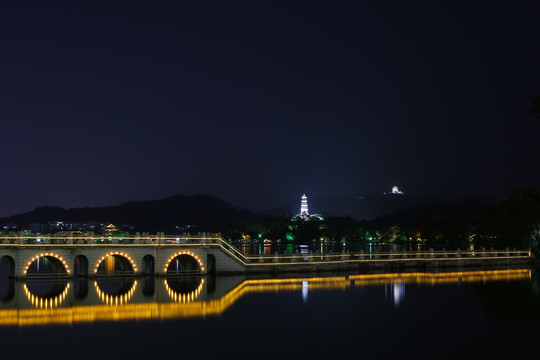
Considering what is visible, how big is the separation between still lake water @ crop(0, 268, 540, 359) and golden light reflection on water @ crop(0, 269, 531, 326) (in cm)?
6

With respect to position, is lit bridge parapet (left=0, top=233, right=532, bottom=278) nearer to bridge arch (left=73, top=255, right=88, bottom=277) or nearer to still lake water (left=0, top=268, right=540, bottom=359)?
bridge arch (left=73, top=255, right=88, bottom=277)

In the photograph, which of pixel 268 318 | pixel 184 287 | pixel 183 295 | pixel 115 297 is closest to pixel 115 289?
pixel 115 297

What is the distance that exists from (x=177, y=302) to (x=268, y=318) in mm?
6503

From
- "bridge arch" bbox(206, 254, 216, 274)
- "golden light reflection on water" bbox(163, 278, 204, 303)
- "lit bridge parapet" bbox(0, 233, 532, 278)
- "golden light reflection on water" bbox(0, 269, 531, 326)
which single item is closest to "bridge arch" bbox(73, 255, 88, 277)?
"lit bridge parapet" bbox(0, 233, 532, 278)

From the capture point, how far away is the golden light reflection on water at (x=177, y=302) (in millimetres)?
27172

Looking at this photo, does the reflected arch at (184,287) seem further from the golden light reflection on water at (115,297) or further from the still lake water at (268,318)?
the golden light reflection on water at (115,297)

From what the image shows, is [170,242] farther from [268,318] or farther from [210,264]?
[268,318]

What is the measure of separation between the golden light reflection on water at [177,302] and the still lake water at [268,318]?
6cm

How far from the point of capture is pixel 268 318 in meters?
27.3

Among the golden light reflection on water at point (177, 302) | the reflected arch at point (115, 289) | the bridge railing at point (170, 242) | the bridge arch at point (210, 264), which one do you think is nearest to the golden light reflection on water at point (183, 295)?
the golden light reflection on water at point (177, 302)

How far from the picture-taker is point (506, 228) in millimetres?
61594

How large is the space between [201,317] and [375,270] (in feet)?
85.2

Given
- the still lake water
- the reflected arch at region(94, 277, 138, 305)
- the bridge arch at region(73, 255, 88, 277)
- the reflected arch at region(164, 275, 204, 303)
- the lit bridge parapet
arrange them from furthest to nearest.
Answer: the bridge arch at region(73, 255, 88, 277) < the lit bridge parapet < the reflected arch at region(164, 275, 204, 303) < the reflected arch at region(94, 277, 138, 305) < the still lake water

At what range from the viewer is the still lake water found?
69.1 ft
